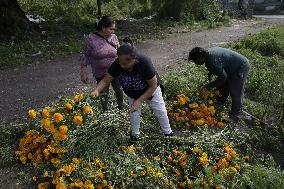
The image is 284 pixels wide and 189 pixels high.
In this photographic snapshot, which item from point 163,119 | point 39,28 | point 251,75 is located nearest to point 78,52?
point 39,28

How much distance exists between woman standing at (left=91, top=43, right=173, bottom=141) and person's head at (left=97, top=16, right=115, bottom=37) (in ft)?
1.89

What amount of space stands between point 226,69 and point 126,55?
7.41 feet

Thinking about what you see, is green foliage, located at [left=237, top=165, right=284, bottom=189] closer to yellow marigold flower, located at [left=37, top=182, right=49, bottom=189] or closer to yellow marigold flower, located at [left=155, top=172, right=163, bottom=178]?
yellow marigold flower, located at [left=155, top=172, right=163, bottom=178]

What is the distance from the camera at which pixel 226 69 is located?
20.3 ft

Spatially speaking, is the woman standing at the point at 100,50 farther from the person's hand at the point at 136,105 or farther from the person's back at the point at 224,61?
the person's back at the point at 224,61

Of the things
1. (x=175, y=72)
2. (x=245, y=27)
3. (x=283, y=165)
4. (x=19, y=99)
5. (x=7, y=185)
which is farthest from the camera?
(x=245, y=27)

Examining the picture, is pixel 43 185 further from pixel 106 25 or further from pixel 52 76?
pixel 52 76

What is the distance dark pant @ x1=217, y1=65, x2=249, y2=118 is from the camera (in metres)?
6.25

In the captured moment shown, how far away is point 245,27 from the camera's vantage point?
1641 centimetres

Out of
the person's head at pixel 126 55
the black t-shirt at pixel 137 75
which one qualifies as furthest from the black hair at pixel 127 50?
the black t-shirt at pixel 137 75

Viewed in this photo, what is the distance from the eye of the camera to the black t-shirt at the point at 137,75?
15.4ft

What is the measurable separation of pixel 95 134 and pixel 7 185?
1123 mm

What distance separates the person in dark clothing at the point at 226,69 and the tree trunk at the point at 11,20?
6.72 meters

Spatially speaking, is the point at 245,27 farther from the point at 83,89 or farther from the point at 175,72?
the point at 83,89
